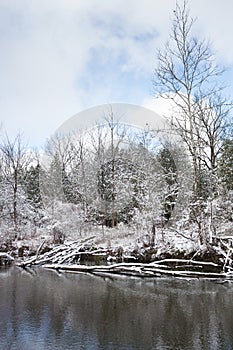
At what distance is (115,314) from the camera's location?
6.70m

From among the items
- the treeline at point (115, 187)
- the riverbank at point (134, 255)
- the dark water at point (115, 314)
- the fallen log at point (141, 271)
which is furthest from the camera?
the treeline at point (115, 187)

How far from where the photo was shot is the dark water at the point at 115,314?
16.9ft

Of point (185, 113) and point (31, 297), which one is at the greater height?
point (185, 113)

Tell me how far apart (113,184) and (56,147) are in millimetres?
11019

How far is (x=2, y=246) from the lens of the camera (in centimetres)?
1730

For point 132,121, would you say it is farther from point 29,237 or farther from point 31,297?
point 31,297

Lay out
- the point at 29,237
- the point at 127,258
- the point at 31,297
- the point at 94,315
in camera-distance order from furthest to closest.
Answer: the point at 29,237 → the point at 127,258 → the point at 31,297 → the point at 94,315

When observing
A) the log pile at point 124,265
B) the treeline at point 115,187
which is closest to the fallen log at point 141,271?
the log pile at point 124,265

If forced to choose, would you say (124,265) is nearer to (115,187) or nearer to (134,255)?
(134,255)

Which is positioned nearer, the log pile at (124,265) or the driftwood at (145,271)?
the driftwood at (145,271)

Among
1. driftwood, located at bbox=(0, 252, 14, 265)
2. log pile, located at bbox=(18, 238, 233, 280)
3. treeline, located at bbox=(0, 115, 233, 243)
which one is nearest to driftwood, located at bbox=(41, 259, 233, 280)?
log pile, located at bbox=(18, 238, 233, 280)

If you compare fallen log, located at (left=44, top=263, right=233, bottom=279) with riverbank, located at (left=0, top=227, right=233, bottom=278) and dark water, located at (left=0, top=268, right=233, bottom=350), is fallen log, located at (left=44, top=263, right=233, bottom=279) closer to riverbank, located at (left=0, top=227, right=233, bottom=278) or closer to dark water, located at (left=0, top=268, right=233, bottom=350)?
riverbank, located at (left=0, top=227, right=233, bottom=278)

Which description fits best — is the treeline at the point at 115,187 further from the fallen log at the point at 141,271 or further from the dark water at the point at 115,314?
the dark water at the point at 115,314

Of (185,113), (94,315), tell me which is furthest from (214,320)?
(185,113)
